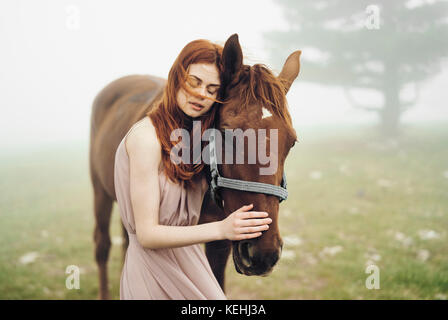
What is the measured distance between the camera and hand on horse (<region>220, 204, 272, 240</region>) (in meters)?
1.32

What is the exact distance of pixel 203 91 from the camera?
1448 mm

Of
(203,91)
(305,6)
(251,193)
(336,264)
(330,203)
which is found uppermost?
(305,6)

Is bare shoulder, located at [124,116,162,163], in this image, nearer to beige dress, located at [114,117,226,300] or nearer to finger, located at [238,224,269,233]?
beige dress, located at [114,117,226,300]

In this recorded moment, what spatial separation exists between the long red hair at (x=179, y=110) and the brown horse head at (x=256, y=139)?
0.19 feet

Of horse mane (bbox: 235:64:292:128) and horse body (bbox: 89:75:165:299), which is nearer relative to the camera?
horse mane (bbox: 235:64:292:128)

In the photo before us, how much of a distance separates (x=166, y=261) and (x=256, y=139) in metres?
0.70

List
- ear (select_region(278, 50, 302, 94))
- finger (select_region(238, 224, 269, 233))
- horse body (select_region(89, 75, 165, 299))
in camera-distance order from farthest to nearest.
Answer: horse body (select_region(89, 75, 165, 299)) → ear (select_region(278, 50, 302, 94)) → finger (select_region(238, 224, 269, 233))

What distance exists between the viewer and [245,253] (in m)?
1.44

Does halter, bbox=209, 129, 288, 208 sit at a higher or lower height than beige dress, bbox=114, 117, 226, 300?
higher

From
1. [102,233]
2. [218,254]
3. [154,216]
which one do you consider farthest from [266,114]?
[102,233]

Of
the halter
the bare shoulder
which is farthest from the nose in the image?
the bare shoulder
